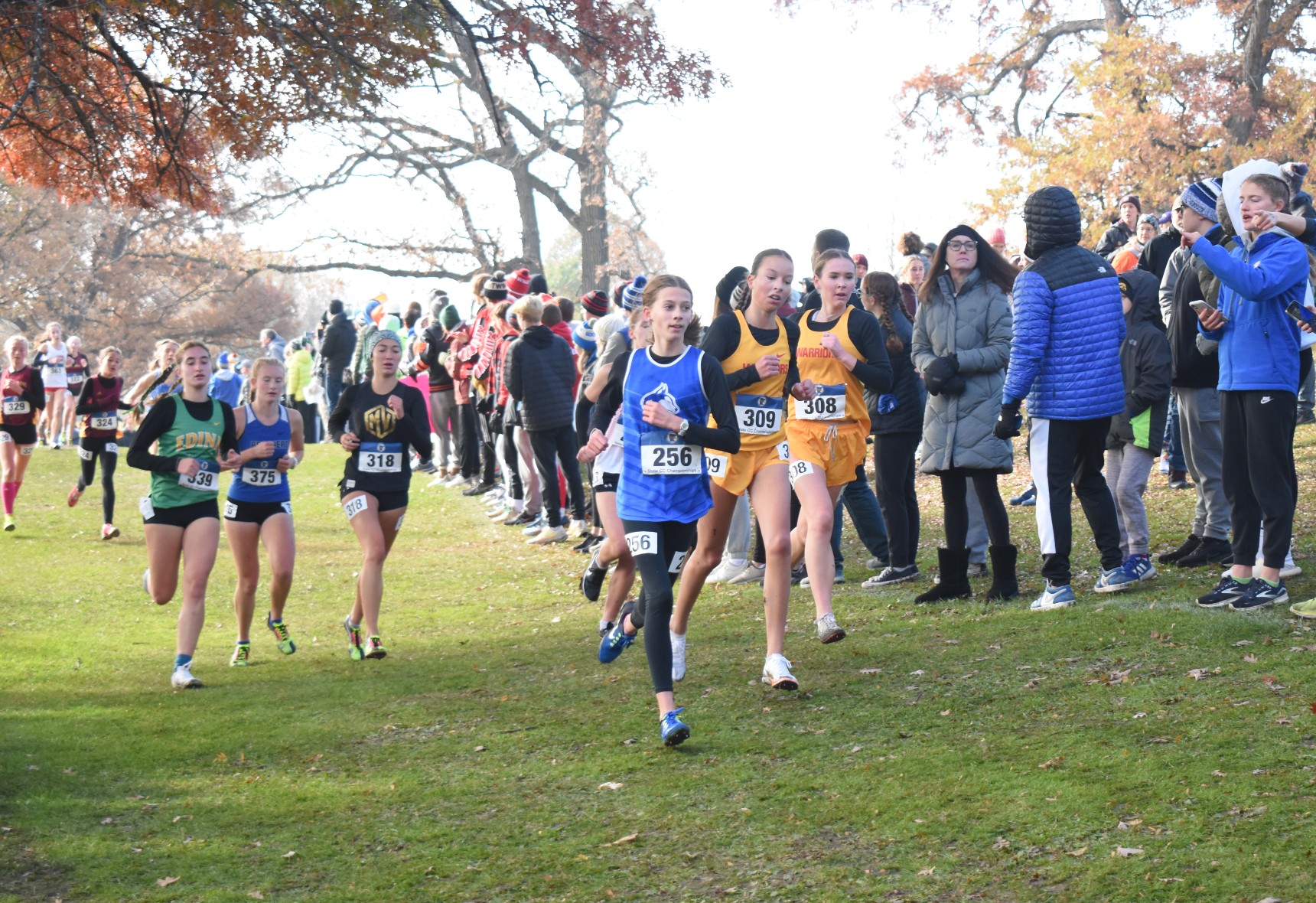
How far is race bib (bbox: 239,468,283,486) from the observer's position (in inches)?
359

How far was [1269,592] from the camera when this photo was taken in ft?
23.9

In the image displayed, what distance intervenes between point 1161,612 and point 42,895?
18.5 feet

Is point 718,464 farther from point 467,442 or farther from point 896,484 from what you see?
point 467,442

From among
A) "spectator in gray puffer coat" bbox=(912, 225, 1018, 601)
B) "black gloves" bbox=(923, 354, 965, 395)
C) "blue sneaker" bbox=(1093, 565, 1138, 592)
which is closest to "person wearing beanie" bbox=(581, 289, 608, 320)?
"spectator in gray puffer coat" bbox=(912, 225, 1018, 601)

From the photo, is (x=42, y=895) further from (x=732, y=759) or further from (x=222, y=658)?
(x=222, y=658)

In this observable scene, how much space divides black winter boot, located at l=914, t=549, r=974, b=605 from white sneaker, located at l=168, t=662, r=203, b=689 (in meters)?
4.64

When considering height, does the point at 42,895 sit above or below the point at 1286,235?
below

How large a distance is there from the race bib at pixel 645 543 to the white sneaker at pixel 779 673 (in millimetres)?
1097

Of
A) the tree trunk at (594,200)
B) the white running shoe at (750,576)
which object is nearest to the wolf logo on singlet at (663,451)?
the white running shoe at (750,576)

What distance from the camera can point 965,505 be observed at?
8773 millimetres

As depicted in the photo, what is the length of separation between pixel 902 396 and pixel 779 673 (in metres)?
3.37

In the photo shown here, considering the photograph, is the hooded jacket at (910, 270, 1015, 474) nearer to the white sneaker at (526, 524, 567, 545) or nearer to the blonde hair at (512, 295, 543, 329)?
the blonde hair at (512, 295, 543, 329)

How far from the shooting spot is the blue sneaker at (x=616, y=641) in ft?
23.9

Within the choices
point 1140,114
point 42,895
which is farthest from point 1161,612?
point 1140,114
